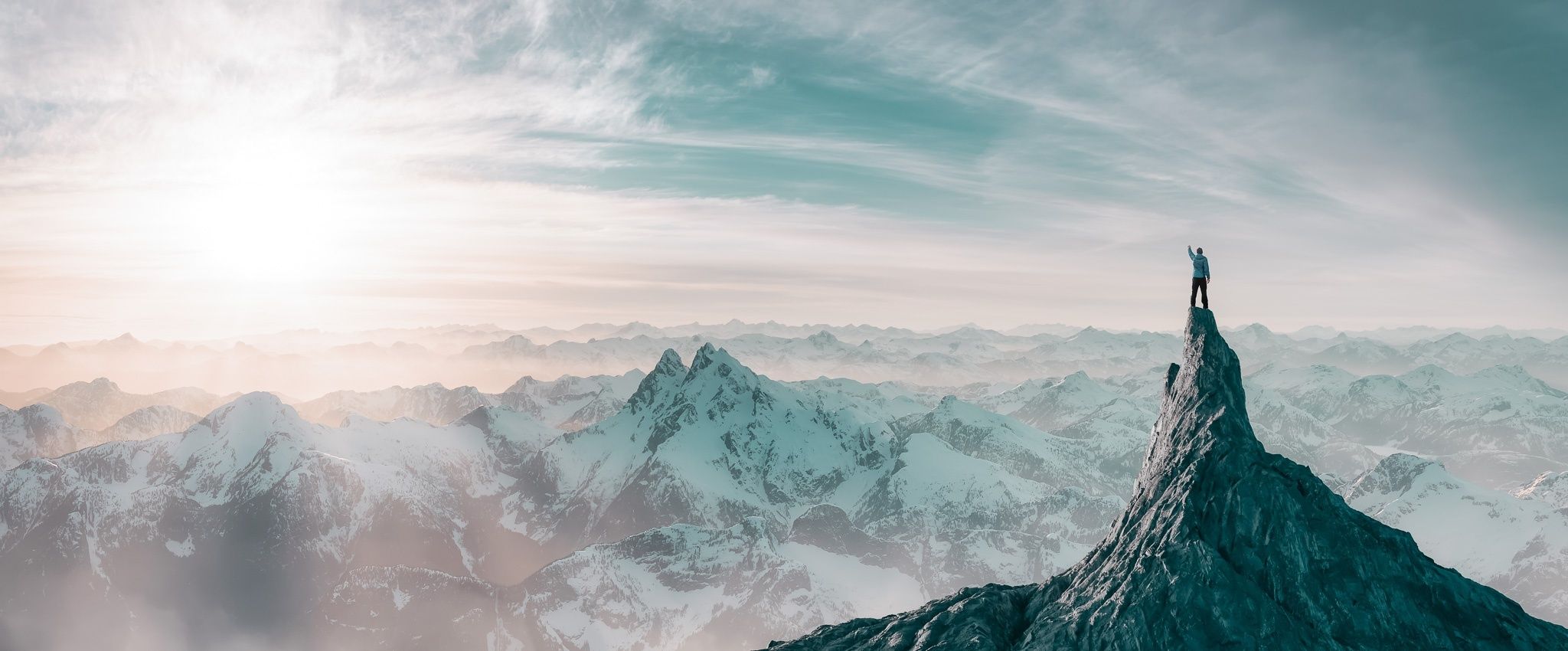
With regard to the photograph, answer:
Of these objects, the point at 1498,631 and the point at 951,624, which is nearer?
the point at 1498,631

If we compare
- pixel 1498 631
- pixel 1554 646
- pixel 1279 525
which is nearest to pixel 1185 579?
pixel 1279 525

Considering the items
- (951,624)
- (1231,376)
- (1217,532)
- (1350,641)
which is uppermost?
(1231,376)

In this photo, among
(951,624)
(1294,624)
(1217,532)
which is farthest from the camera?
(951,624)

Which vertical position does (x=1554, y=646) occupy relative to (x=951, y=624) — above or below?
above

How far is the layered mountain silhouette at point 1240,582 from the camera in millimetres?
59781

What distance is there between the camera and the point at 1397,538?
Result: 2512 inches

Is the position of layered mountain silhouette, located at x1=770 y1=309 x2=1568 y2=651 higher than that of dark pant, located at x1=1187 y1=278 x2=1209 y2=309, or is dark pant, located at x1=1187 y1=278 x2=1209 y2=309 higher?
Answer: dark pant, located at x1=1187 y1=278 x2=1209 y2=309

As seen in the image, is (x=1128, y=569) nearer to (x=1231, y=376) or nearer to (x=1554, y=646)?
(x=1231, y=376)

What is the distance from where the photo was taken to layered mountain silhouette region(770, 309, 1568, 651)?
196ft

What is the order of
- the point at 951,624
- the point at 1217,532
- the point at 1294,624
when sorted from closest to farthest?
the point at 1294,624
the point at 1217,532
the point at 951,624

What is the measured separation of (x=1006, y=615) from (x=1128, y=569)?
10731 millimetres

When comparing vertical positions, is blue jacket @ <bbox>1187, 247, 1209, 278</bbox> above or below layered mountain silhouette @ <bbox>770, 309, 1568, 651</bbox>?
above

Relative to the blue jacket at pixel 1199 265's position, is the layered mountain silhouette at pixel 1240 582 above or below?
below

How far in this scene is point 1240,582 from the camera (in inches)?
2367
